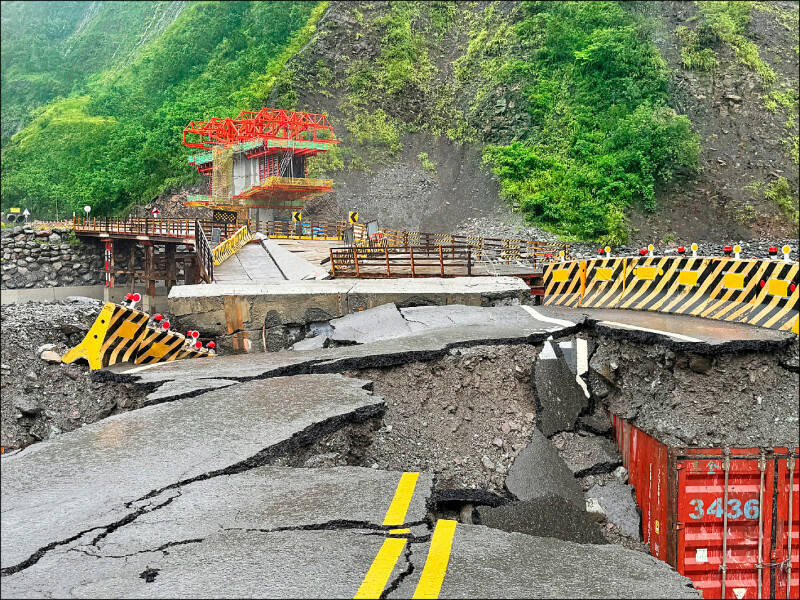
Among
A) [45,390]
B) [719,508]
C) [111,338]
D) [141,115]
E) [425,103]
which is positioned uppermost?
[425,103]

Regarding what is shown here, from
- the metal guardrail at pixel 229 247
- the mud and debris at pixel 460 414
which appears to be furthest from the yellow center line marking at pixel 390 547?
the metal guardrail at pixel 229 247

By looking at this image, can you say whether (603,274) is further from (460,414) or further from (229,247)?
(229,247)

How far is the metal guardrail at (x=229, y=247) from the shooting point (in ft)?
75.0

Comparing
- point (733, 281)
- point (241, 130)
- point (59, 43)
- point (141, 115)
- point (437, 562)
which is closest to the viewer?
point (437, 562)

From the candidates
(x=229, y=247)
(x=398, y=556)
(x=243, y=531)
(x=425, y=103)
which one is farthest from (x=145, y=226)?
(x=398, y=556)

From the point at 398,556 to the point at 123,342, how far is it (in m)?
6.89

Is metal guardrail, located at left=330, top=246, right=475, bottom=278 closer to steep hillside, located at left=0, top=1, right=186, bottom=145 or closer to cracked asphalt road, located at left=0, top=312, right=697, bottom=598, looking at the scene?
cracked asphalt road, located at left=0, top=312, right=697, bottom=598

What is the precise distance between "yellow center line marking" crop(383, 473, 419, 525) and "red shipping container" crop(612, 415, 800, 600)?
3.37 m

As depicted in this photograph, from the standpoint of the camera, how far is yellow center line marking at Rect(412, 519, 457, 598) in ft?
10.6

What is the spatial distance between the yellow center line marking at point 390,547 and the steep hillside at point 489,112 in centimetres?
3357

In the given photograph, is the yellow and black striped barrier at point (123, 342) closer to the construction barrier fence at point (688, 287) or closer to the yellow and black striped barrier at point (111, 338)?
the yellow and black striped barrier at point (111, 338)

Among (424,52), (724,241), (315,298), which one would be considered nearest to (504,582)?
(315,298)

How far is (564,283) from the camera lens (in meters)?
15.7

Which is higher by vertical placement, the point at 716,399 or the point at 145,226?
the point at 145,226
